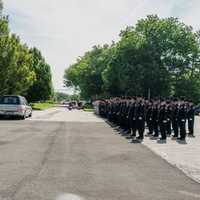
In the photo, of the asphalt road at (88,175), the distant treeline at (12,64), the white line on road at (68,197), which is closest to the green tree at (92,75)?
the distant treeline at (12,64)

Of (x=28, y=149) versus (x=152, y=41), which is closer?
(x=28, y=149)

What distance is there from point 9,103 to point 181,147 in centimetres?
1940

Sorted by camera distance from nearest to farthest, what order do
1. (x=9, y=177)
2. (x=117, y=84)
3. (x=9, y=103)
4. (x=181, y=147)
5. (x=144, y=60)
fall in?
(x=9, y=177) < (x=181, y=147) < (x=9, y=103) < (x=144, y=60) < (x=117, y=84)

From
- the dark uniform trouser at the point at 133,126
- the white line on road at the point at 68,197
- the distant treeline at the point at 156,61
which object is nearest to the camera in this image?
the white line on road at the point at 68,197

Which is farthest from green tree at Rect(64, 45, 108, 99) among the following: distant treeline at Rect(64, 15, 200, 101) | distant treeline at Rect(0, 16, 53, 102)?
distant treeline at Rect(0, 16, 53, 102)

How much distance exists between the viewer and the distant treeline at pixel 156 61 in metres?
68.5

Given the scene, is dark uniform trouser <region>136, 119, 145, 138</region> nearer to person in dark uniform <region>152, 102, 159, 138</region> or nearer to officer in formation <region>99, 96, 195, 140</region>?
officer in formation <region>99, 96, 195, 140</region>

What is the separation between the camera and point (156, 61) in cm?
6925

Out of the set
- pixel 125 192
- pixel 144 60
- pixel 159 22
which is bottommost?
pixel 125 192

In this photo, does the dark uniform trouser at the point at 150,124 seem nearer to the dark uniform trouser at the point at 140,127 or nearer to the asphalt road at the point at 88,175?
the dark uniform trouser at the point at 140,127

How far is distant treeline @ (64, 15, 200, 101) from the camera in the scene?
225 ft

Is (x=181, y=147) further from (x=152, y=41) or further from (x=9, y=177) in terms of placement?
(x=152, y=41)

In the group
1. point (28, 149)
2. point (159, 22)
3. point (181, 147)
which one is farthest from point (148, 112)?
point (159, 22)

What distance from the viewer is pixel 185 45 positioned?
234ft
